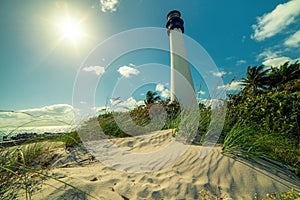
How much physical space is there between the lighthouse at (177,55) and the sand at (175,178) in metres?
9.77

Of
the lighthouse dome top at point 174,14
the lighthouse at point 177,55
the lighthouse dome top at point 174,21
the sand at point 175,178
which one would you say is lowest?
the sand at point 175,178

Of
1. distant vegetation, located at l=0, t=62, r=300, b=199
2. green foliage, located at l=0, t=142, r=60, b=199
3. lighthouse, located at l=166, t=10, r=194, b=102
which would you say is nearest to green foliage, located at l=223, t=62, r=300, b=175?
distant vegetation, located at l=0, t=62, r=300, b=199

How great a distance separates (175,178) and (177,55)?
A: 1298 cm

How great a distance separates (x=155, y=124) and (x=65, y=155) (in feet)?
9.92

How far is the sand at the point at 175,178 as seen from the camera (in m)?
1.86

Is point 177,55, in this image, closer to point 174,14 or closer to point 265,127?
point 174,14

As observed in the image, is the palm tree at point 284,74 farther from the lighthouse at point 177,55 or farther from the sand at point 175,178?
the sand at point 175,178

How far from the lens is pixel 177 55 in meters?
14.0

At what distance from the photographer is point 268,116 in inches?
164

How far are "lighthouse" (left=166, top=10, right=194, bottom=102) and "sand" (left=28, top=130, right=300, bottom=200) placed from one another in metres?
9.77

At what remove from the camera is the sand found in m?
1.86

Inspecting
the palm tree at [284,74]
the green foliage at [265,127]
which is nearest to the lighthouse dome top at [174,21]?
the green foliage at [265,127]

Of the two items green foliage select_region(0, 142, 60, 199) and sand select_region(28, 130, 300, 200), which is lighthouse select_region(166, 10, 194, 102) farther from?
green foliage select_region(0, 142, 60, 199)

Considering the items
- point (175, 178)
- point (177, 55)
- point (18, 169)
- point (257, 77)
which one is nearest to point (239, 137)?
point (175, 178)
